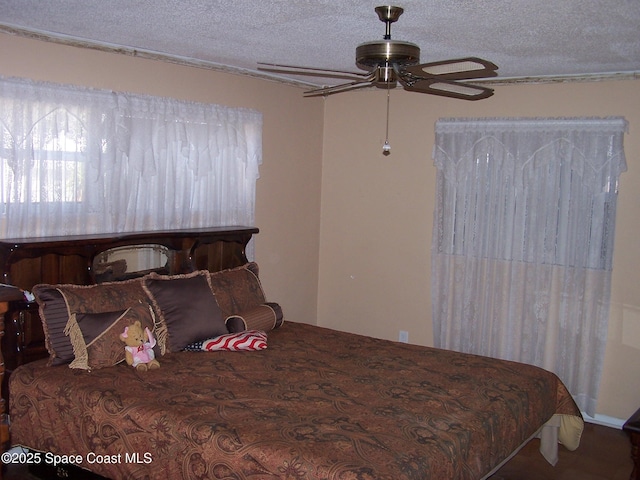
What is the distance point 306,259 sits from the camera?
5465 mm

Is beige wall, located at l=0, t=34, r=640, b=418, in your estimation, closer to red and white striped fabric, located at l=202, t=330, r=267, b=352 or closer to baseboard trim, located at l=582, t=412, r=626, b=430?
baseboard trim, located at l=582, t=412, r=626, b=430

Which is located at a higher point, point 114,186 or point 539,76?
point 539,76

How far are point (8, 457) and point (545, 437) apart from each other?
290 centimetres

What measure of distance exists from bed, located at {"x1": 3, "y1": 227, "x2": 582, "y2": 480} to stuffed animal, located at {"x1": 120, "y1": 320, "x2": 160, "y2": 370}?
0.18 ft

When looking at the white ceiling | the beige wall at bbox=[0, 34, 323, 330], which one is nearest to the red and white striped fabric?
the beige wall at bbox=[0, 34, 323, 330]

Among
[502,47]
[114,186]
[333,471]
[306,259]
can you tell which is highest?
[502,47]

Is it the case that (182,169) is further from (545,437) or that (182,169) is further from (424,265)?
(545,437)

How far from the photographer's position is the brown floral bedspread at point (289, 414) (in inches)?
93.5

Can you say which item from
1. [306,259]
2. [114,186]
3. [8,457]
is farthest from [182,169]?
[8,457]

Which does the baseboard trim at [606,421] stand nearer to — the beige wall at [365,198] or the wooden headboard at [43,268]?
the beige wall at [365,198]

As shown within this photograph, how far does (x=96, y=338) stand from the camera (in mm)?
3164

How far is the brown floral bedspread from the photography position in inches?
93.5

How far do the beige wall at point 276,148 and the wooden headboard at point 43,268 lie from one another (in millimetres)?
917

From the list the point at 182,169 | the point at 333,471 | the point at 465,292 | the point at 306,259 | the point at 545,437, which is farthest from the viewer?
the point at 306,259
